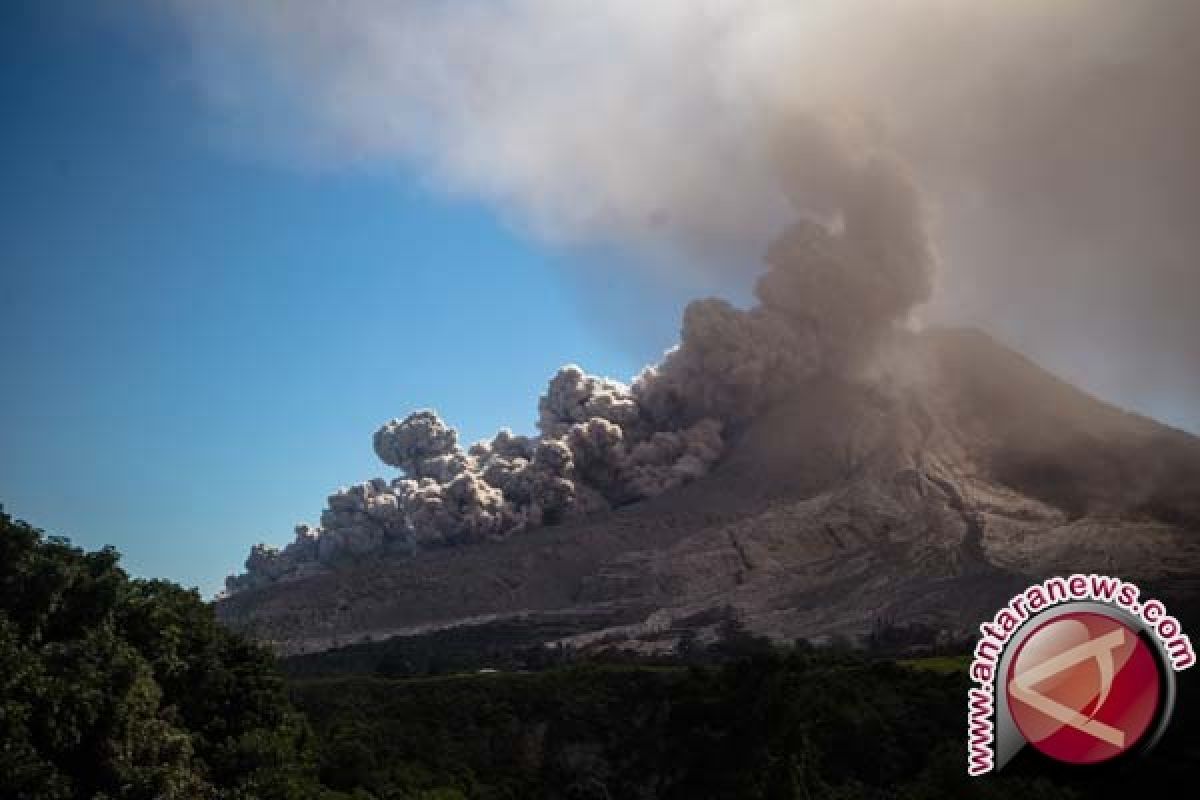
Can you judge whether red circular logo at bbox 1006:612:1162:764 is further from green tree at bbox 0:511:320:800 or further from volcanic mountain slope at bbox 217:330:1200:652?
volcanic mountain slope at bbox 217:330:1200:652

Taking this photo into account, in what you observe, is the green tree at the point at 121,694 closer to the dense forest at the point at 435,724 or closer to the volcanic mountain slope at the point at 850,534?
the dense forest at the point at 435,724

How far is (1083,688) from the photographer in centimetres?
1952

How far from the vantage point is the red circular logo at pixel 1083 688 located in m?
19.2

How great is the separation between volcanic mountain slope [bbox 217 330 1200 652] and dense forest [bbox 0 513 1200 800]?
27.8 metres

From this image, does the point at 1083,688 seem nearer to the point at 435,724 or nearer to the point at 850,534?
the point at 435,724

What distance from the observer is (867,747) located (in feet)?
137

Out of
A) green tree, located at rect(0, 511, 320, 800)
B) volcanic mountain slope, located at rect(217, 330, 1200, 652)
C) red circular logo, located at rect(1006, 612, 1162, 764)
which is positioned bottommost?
red circular logo, located at rect(1006, 612, 1162, 764)

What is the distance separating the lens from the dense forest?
2758cm

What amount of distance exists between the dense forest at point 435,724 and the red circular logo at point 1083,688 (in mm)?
744

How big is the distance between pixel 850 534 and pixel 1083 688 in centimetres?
9168

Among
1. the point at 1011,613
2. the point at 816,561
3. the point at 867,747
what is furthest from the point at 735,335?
the point at 1011,613

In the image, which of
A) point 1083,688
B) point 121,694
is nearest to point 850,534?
point 121,694

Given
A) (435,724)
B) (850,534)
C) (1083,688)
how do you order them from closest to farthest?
1. (1083,688)
2. (435,724)
3. (850,534)

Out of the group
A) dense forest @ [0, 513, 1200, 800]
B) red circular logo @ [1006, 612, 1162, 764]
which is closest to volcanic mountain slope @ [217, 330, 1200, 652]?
dense forest @ [0, 513, 1200, 800]
